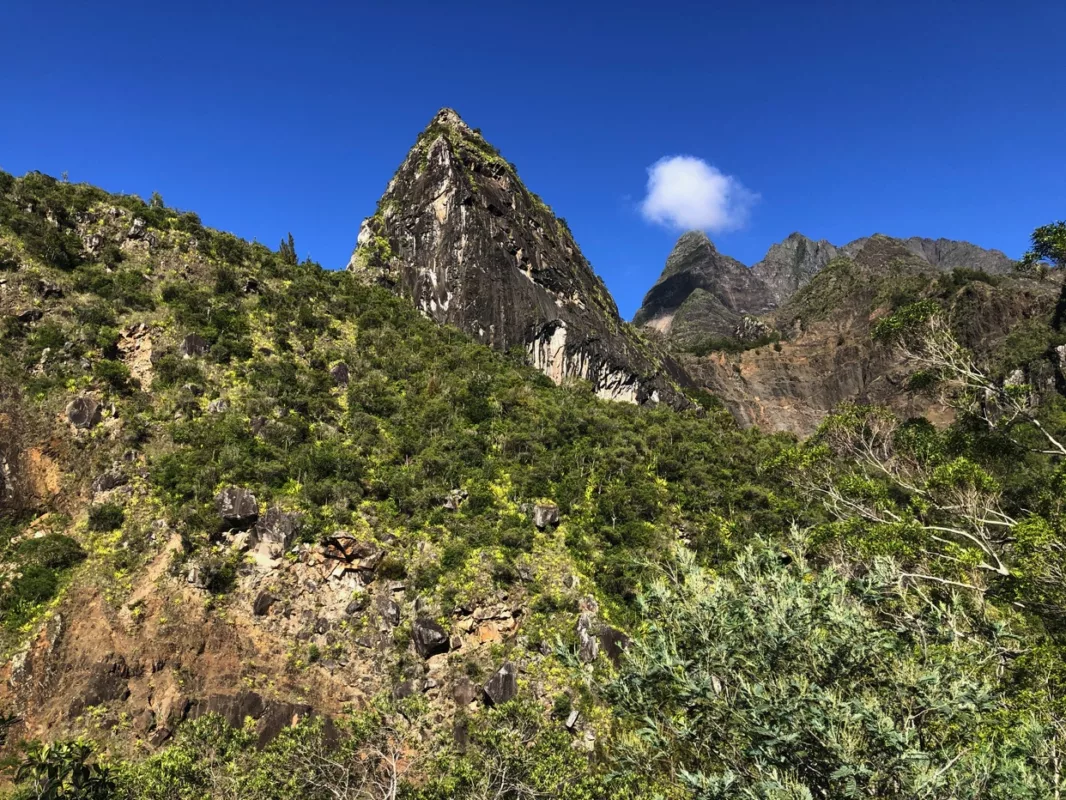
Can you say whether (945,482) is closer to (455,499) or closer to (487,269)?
(455,499)

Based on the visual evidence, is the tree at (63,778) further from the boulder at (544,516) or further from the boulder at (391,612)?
the boulder at (544,516)

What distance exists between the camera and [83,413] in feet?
80.1

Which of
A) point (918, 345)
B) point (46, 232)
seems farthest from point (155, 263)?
point (918, 345)

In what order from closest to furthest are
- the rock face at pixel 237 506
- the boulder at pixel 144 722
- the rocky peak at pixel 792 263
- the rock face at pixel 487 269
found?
the boulder at pixel 144 722
the rock face at pixel 237 506
the rock face at pixel 487 269
the rocky peak at pixel 792 263

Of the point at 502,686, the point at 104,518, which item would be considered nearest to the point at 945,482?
the point at 502,686

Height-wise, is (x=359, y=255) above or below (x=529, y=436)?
above

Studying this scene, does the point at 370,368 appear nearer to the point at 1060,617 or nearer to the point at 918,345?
the point at 918,345

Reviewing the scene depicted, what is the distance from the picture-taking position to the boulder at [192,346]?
95.8 ft

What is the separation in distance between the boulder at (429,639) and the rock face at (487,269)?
27623 millimetres

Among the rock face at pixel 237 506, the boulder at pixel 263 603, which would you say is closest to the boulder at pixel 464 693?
the boulder at pixel 263 603

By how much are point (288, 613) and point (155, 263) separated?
25360 mm

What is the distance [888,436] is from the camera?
16.6 metres

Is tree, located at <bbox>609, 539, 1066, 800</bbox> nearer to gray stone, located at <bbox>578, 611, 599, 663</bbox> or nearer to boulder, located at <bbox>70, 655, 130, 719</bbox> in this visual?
gray stone, located at <bbox>578, 611, 599, 663</bbox>

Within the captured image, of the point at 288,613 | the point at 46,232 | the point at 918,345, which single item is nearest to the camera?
the point at 918,345
